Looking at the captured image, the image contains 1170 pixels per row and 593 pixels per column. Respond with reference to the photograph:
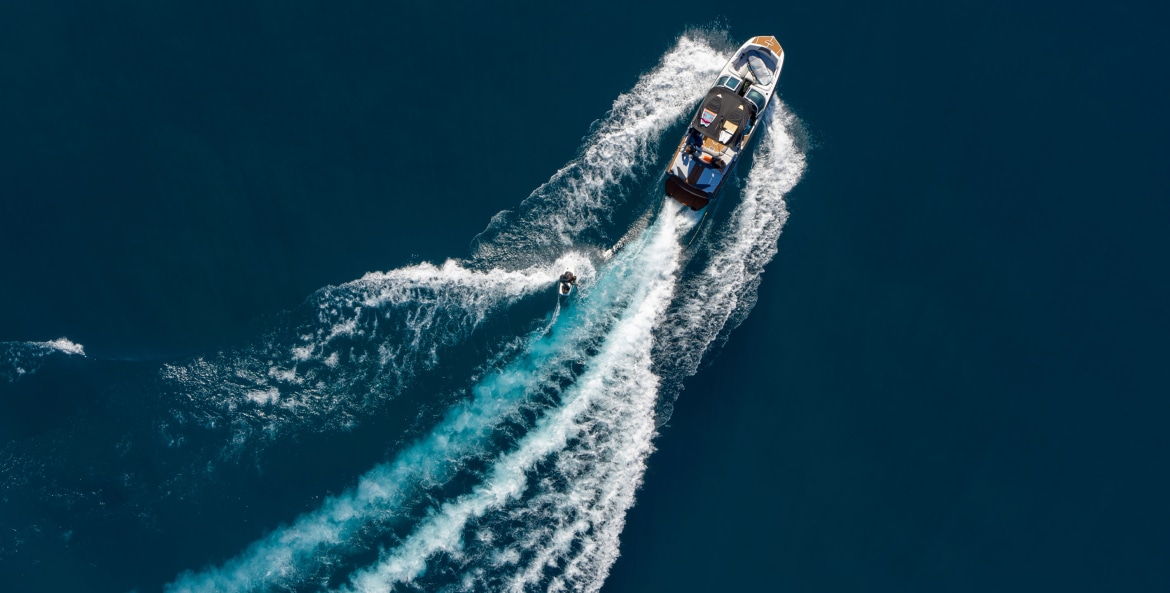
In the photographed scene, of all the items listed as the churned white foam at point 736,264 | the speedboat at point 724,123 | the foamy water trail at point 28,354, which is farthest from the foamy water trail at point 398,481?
the foamy water trail at point 28,354

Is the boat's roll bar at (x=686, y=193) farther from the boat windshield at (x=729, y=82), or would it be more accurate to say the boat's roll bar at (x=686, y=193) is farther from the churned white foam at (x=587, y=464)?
the boat windshield at (x=729, y=82)

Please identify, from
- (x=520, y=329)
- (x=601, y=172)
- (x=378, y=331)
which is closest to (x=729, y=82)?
(x=601, y=172)

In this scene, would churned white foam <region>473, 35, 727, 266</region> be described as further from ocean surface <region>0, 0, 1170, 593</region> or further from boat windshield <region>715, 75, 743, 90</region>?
boat windshield <region>715, 75, 743, 90</region>

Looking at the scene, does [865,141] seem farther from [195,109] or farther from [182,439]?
[182,439]

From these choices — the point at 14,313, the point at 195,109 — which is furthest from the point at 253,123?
the point at 14,313

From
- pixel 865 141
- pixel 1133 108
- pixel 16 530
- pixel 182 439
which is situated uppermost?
pixel 1133 108

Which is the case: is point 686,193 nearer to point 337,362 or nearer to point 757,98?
point 757,98

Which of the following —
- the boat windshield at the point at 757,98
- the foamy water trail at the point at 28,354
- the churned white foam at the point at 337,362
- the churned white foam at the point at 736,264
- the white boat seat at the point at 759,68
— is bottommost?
the foamy water trail at the point at 28,354
